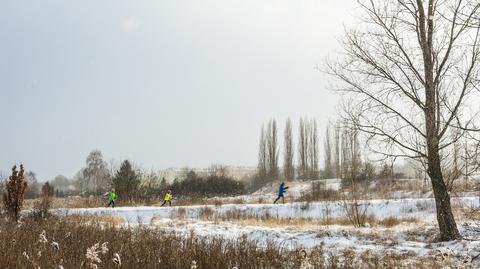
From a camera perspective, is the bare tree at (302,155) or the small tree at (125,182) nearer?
the small tree at (125,182)

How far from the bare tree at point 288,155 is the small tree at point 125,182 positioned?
26.8 meters

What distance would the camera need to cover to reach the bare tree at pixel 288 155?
58.2 metres

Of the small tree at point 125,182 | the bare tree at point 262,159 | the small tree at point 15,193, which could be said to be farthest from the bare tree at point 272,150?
the small tree at point 15,193

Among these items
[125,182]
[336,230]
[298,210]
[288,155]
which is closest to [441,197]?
[336,230]

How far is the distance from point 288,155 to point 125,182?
2956 cm

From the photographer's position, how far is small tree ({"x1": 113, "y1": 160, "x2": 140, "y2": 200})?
33312mm

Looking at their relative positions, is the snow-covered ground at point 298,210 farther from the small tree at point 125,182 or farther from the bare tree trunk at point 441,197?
the small tree at point 125,182

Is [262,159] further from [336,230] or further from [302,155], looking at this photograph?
[336,230]

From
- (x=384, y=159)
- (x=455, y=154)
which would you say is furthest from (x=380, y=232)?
(x=455, y=154)

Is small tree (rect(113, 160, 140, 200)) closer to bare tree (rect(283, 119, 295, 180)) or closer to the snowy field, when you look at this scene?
the snowy field

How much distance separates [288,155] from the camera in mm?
59469

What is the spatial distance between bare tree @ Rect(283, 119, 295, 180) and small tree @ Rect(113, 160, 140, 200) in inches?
1056

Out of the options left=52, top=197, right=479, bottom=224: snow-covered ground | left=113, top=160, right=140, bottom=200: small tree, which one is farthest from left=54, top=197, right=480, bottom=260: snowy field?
left=113, top=160, right=140, bottom=200: small tree

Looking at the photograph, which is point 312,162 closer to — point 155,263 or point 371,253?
point 371,253
